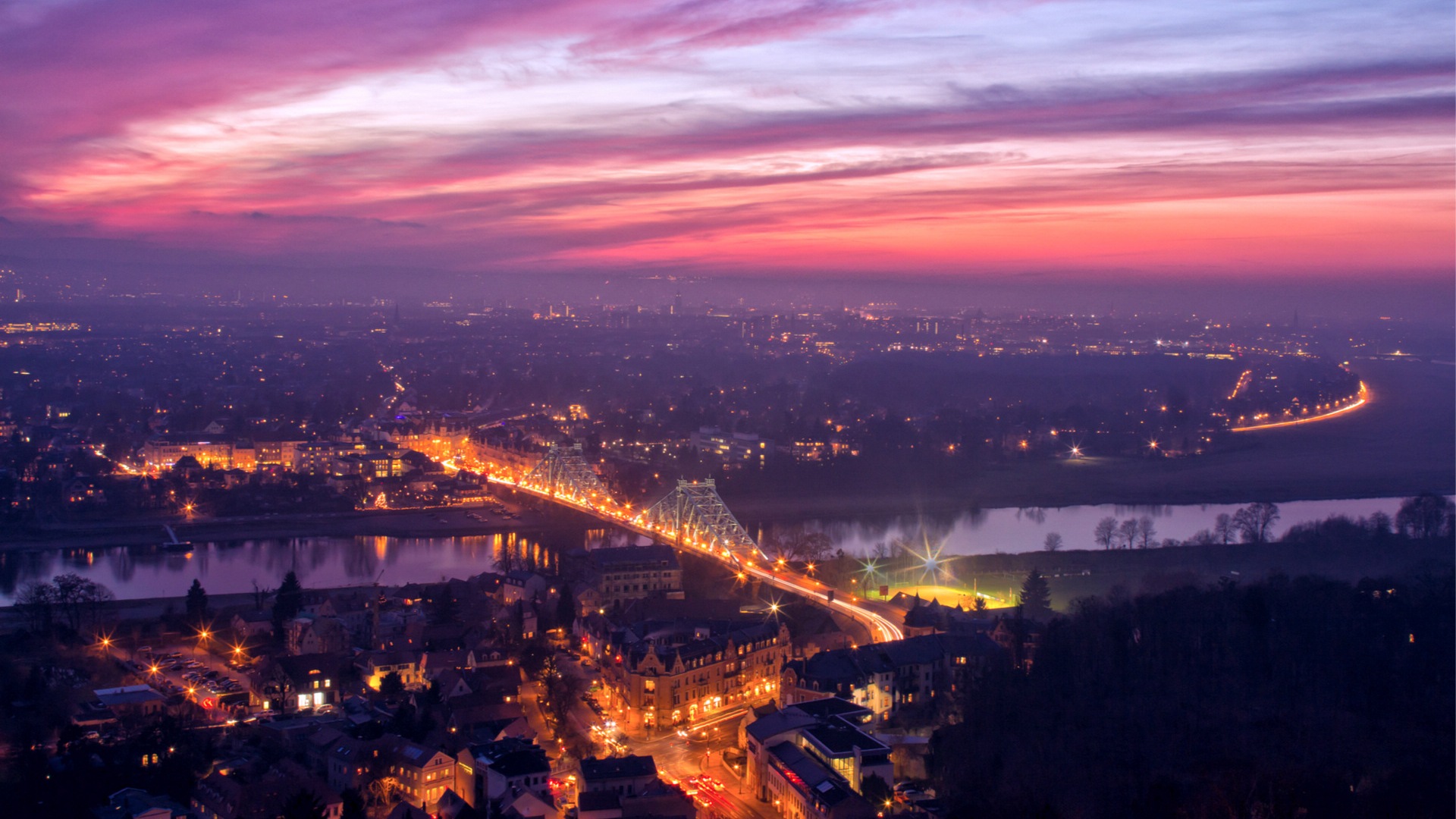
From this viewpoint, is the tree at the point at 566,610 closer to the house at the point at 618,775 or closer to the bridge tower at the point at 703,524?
the bridge tower at the point at 703,524

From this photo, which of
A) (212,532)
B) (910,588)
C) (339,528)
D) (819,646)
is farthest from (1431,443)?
(212,532)

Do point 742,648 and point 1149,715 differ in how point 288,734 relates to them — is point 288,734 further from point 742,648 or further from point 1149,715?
point 1149,715

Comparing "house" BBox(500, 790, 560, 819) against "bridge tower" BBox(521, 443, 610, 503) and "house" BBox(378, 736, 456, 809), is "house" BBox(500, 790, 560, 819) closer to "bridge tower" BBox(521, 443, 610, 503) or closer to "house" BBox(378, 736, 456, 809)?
"house" BBox(378, 736, 456, 809)

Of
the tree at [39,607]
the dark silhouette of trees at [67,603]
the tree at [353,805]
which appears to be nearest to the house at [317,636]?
the dark silhouette of trees at [67,603]

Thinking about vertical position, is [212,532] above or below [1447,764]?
below

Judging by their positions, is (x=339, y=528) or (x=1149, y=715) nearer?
(x=1149, y=715)
